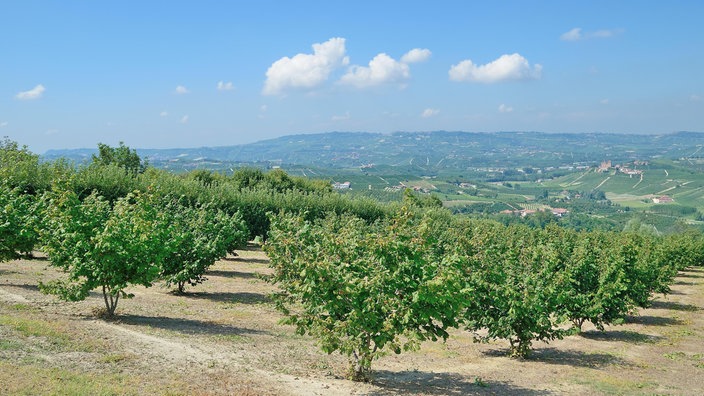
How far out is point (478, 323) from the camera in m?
16.7

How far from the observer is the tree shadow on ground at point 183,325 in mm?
16312

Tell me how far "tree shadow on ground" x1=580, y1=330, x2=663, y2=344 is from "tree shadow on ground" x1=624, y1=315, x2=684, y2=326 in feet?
11.6

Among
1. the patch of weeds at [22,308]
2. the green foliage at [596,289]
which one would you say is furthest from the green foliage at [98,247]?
the green foliage at [596,289]

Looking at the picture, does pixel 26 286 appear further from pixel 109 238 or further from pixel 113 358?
pixel 113 358

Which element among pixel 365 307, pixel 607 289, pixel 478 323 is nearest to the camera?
pixel 365 307

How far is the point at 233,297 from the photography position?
24.0 meters

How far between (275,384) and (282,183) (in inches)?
2647

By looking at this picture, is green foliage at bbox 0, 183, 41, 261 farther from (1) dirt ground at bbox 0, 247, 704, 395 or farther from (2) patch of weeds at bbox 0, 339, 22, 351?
(2) patch of weeds at bbox 0, 339, 22, 351

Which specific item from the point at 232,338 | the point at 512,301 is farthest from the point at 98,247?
the point at 512,301

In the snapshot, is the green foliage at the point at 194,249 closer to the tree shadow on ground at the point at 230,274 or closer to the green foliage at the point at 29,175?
the tree shadow on ground at the point at 230,274

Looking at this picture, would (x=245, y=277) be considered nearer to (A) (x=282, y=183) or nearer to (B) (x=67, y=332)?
(B) (x=67, y=332)

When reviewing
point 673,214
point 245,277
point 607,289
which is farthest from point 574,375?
point 673,214

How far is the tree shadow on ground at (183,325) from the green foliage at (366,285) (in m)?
5.59

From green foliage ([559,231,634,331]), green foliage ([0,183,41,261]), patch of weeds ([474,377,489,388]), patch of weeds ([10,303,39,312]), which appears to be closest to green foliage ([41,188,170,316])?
patch of weeds ([10,303,39,312])
